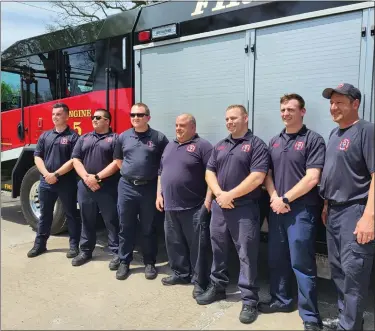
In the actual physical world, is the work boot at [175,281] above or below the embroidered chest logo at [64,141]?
below

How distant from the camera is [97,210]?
4.62 meters

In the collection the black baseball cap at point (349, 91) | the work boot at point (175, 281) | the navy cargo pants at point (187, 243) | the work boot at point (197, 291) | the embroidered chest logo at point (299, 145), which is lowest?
the work boot at point (175, 281)

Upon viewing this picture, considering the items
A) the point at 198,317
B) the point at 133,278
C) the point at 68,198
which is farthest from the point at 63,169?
the point at 198,317

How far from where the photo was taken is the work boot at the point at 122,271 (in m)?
4.12

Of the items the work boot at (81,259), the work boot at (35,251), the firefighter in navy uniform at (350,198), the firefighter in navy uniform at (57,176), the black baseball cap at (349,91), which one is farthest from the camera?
the work boot at (35,251)

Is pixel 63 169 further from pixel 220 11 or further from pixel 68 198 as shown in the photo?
pixel 220 11

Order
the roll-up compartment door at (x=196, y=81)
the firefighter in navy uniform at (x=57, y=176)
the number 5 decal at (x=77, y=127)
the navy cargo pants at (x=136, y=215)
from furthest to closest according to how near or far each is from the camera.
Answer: the number 5 decal at (x=77, y=127)
the firefighter in navy uniform at (x=57, y=176)
the navy cargo pants at (x=136, y=215)
the roll-up compartment door at (x=196, y=81)

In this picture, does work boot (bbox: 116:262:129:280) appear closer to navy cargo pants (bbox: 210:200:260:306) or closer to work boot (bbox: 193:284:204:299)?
work boot (bbox: 193:284:204:299)

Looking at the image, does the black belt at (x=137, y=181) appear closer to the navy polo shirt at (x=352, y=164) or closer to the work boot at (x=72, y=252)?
the work boot at (x=72, y=252)

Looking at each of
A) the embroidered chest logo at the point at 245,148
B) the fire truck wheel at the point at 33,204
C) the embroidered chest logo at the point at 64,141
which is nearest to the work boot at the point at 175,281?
the embroidered chest logo at the point at 245,148

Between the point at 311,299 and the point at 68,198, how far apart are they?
2.99 metres

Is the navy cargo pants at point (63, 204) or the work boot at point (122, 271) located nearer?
the work boot at point (122, 271)

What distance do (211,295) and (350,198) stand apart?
150 cm

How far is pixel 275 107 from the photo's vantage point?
359 cm
